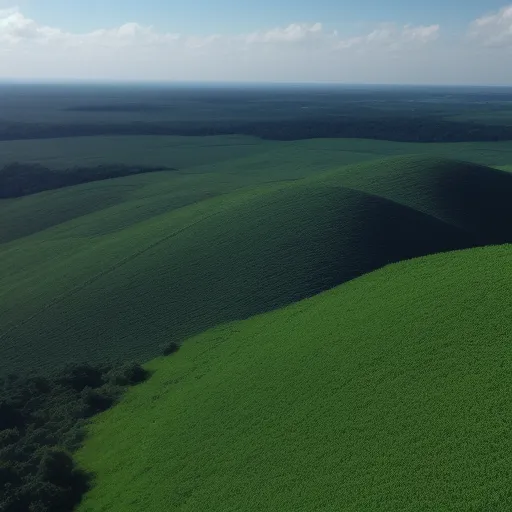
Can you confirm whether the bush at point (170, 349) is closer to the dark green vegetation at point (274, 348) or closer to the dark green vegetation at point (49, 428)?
the dark green vegetation at point (274, 348)

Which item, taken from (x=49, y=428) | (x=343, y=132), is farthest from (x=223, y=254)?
(x=343, y=132)

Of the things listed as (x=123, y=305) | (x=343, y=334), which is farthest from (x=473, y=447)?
(x=123, y=305)

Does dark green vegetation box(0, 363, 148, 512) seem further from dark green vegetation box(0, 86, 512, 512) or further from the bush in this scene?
the bush

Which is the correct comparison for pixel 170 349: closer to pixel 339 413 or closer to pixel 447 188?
pixel 339 413

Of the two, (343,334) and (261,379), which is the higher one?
(343,334)

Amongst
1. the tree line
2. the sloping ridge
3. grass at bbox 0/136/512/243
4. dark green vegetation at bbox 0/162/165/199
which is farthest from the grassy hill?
the tree line

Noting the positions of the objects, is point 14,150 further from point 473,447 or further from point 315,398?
point 473,447
